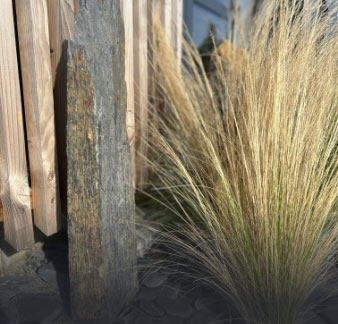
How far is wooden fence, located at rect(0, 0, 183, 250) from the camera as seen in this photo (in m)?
1.42

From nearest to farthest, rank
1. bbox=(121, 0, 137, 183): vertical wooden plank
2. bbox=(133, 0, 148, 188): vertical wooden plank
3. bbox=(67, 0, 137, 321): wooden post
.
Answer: bbox=(67, 0, 137, 321): wooden post → bbox=(121, 0, 137, 183): vertical wooden plank → bbox=(133, 0, 148, 188): vertical wooden plank

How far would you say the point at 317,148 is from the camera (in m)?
1.44

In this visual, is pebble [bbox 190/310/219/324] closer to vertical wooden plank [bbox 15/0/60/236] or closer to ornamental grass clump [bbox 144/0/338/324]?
ornamental grass clump [bbox 144/0/338/324]

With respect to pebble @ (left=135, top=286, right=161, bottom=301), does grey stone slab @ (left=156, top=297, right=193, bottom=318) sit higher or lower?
higher

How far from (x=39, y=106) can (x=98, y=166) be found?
398 mm

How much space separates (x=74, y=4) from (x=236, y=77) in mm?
985

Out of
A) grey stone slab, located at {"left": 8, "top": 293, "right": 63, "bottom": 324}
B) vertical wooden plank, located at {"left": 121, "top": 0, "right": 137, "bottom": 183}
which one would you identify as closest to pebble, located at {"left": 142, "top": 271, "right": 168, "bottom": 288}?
grey stone slab, located at {"left": 8, "top": 293, "right": 63, "bottom": 324}

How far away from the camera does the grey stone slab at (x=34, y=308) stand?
145 cm

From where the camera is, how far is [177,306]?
1532 millimetres

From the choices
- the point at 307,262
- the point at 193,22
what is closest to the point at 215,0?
the point at 193,22

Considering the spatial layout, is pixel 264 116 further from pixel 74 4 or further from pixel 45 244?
pixel 45 244

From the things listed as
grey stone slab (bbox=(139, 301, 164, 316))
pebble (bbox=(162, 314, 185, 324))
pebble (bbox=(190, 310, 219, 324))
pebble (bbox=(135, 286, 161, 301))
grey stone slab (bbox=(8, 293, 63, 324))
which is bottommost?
pebble (bbox=(135, 286, 161, 301))

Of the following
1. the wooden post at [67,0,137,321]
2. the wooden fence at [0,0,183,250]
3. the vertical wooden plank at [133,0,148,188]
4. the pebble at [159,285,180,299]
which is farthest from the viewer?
the vertical wooden plank at [133,0,148,188]

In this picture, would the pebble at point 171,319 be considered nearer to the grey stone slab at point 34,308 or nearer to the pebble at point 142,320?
the pebble at point 142,320
